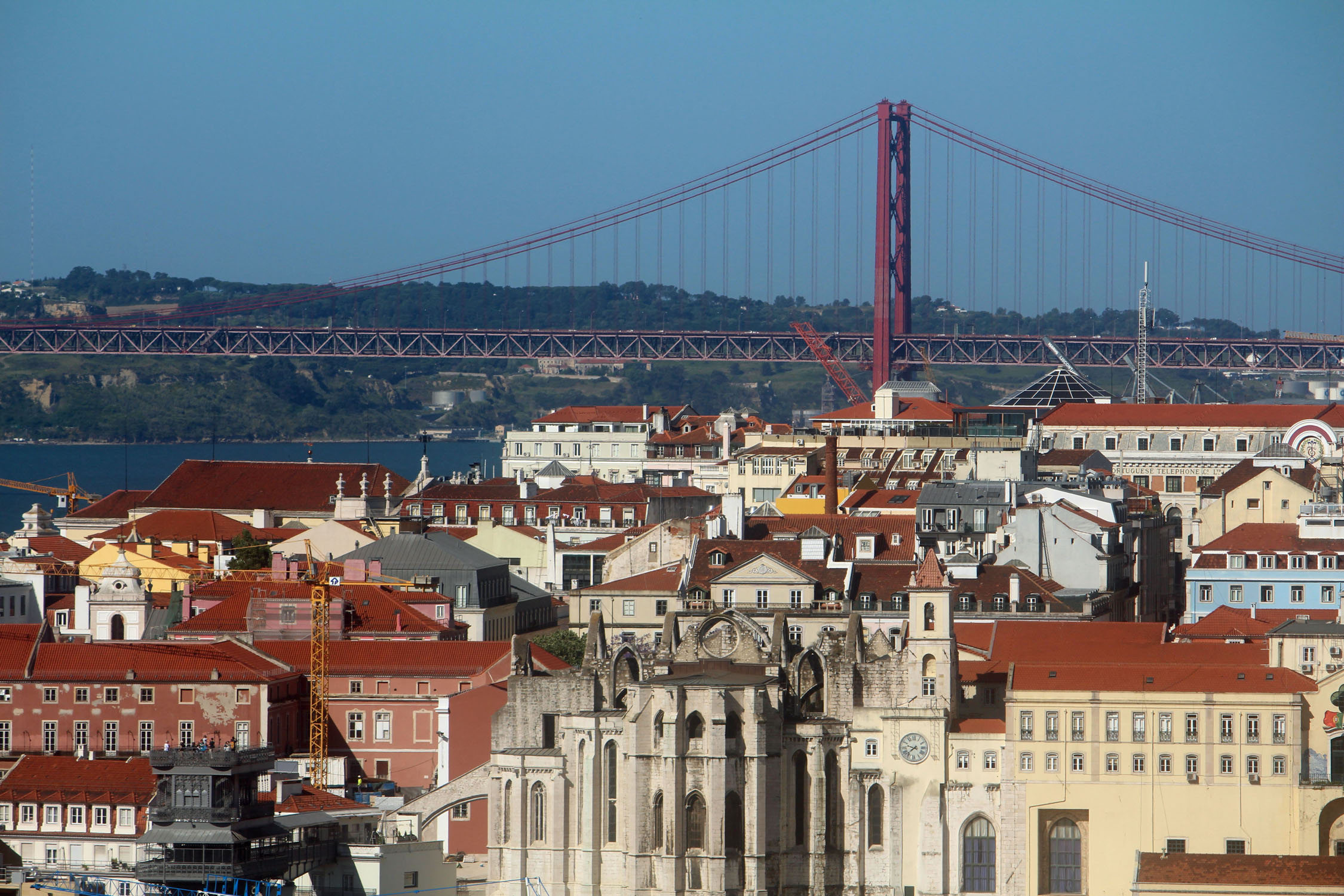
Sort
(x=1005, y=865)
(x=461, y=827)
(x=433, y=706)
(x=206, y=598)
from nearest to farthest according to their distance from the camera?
(x=1005, y=865) → (x=461, y=827) → (x=433, y=706) → (x=206, y=598)

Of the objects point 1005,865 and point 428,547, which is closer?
point 1005,865

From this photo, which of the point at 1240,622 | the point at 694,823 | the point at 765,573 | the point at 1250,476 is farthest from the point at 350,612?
the point at 1250,476

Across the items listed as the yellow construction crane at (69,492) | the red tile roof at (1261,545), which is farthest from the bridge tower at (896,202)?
the red tile roof at (1261,545)

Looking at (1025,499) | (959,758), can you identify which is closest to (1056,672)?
(959,758)

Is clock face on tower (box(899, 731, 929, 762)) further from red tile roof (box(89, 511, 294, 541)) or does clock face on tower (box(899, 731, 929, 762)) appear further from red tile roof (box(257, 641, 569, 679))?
red tile roof (box(89, 511, 294, 541))

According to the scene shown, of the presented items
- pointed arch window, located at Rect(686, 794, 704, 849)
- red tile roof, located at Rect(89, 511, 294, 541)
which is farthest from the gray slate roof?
pointed arch window, located at Rect(686, 794, 704, 849)

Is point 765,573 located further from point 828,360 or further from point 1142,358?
point 828,360

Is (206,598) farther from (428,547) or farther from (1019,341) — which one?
(1019,341)
